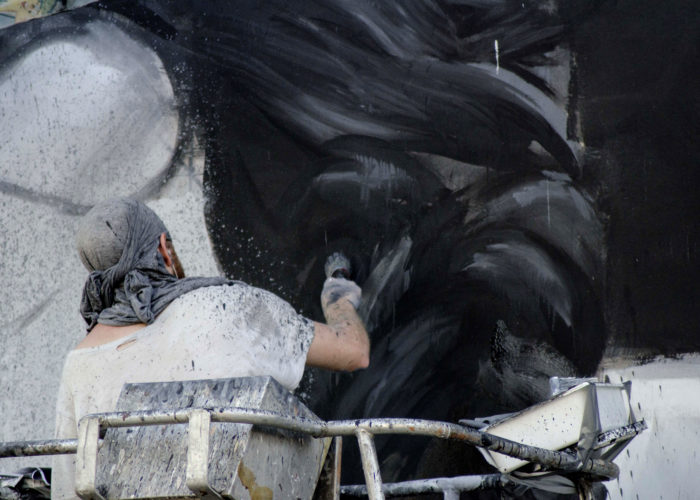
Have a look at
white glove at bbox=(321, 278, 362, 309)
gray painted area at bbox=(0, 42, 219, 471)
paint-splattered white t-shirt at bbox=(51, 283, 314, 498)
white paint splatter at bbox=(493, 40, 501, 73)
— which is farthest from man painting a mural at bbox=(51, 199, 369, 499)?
white paint splatter at bbox=(493, 40, 501, 73)

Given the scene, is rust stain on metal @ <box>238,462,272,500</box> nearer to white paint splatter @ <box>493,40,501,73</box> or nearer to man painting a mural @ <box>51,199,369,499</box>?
man painting a mural @ <box>51,199,369,499</box>

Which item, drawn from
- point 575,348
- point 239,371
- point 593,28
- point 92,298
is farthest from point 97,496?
point 593,28

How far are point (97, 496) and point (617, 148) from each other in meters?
1.91

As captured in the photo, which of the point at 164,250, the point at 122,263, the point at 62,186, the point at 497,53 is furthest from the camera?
the point at 62,186

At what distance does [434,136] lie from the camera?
10.5ft

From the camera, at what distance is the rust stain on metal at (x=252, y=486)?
1758mm

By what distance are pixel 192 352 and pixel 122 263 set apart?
0.37 m

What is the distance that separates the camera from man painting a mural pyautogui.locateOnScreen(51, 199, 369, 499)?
2.19 metres

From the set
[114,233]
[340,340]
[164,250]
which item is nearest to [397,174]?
[340,340]

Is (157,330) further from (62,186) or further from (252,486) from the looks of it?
(62,186)

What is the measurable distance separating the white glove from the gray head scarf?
622 mm

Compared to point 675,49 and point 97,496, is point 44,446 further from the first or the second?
point 675,49

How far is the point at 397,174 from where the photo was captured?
3.25m

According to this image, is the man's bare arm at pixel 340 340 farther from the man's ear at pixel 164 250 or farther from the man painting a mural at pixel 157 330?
the man's ear at pixel 164 250
